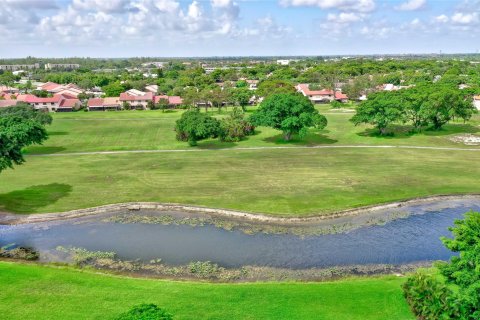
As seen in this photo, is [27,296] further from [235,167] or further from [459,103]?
[459,103]

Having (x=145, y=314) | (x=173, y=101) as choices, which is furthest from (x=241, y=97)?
(x=145, y=314)

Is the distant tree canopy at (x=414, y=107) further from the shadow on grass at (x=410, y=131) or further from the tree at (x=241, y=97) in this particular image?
the tree at (x=241, y=97)

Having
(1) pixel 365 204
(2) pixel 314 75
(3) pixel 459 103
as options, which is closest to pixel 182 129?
(1) pixel 365 204

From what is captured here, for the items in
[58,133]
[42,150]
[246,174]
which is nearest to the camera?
[246,174]

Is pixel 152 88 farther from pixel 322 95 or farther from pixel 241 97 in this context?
pixel 322 95

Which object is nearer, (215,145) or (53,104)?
(215,145)

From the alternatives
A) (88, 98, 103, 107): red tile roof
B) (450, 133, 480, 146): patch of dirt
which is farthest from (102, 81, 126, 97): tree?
(450, 133, 480, 146): patch of dirt

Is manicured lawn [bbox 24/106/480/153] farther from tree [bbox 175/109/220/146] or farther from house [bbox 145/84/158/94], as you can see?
house [bbox 145/84/158/94]
